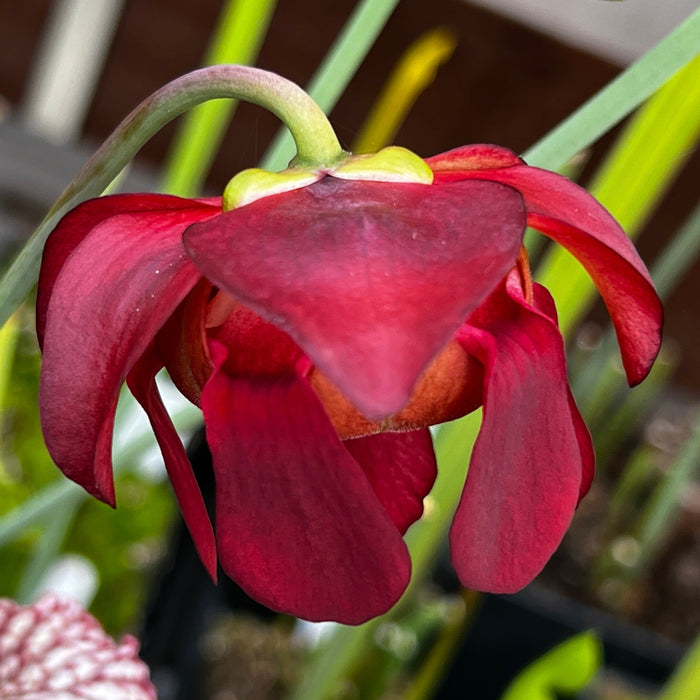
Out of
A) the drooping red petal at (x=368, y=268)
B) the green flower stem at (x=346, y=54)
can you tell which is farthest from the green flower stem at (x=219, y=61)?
the drooping red petal at (x=368, y=268)

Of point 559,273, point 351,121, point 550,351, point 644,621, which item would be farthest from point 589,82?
point 550,351

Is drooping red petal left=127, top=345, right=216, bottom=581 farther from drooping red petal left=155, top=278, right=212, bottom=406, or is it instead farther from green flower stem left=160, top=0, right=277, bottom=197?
green flower stem left=160, top=0, right=277, bottom=197

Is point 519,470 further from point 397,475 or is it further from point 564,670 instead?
point 564,670

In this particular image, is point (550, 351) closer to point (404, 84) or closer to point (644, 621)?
point (404, 84)

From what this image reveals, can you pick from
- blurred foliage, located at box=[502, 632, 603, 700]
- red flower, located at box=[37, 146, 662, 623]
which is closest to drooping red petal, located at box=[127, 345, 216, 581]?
red flower, located at box=[37, 146, 662, 623]

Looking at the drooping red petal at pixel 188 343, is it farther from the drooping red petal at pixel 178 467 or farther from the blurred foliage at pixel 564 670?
the blurred foliage at pixel 564 670
